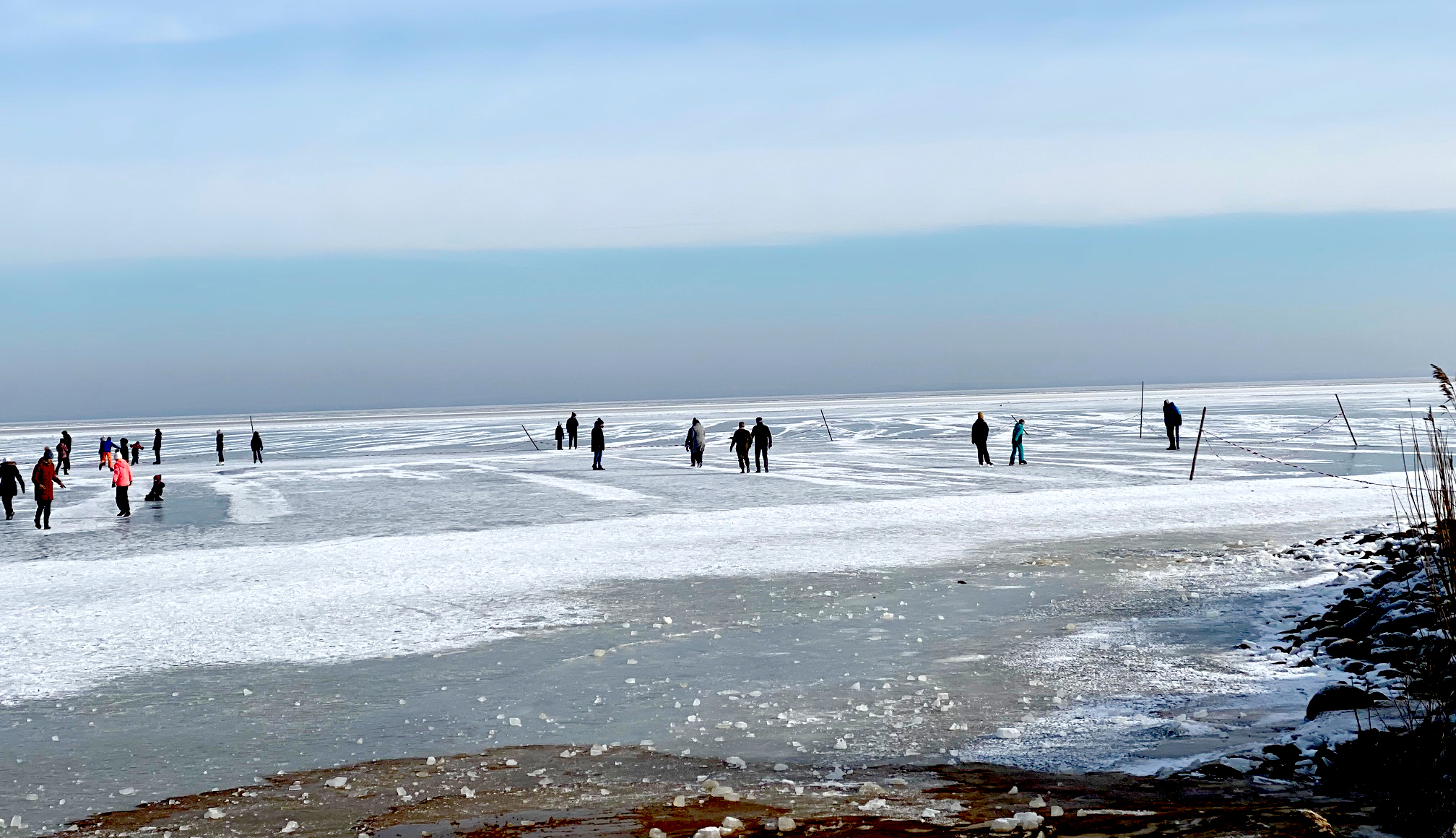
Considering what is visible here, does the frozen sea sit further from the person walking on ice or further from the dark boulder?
the person walking on ice

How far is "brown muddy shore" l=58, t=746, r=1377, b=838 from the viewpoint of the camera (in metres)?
5.21

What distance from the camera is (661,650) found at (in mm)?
9695

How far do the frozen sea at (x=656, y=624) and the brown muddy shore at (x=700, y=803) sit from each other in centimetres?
34

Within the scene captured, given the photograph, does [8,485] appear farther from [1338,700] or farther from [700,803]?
[1338,700]

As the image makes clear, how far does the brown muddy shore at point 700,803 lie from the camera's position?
5.21 meters

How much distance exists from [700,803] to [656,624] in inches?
197

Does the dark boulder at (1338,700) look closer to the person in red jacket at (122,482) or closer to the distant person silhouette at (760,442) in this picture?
the person in red jacket at (122,482)

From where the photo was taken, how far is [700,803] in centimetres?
580

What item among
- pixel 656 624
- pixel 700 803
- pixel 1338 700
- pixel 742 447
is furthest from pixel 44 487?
pixel 1338 700

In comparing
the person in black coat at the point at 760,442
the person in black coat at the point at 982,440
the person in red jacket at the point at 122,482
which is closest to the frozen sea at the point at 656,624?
the person in red jacket at the point at 122,482

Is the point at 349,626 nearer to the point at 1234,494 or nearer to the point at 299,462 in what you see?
the point at 1234,494

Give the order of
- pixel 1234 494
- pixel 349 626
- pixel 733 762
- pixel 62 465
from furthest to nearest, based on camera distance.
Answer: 1. pixel 62 465
2. pixel 1234 494
3. pixel 349 626
4. pixel 733 762

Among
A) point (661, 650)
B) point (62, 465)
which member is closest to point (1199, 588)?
point (661, 650)

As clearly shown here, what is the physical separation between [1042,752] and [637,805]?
235 centimetres
